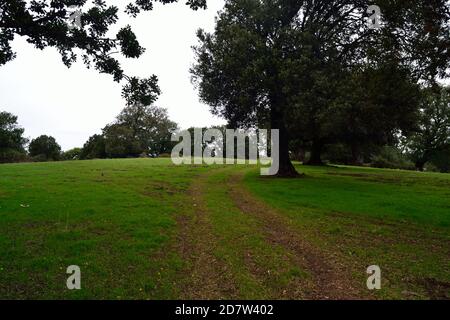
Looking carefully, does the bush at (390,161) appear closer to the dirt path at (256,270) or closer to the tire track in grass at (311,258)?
the tire track in grass at (311,258)

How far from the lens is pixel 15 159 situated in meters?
75.2

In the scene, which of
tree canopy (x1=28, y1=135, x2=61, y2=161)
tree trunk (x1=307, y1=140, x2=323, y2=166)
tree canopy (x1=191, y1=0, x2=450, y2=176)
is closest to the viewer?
tree canopy (x1=191, y1=0, x2=450, y2=176)

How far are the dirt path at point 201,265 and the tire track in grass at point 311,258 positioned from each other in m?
2.32

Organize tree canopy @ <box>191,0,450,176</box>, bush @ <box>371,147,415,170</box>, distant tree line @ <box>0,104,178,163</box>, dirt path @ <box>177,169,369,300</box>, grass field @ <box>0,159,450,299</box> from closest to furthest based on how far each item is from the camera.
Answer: dirt path @ <box>177,169,369,300</box>
grass field @ <box>0,159,450,299</box>
tree canopy @ <box>191,0,450,176</box>
bush @ <box>371,147,415,170</box>
distant tree line @ <box>0,104,178,163</box>

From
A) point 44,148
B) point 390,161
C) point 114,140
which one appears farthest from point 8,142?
point 390,161

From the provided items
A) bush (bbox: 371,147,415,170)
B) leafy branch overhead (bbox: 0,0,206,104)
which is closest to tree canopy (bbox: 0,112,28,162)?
leafy branch overhead (bbox: 0,0,206,104)

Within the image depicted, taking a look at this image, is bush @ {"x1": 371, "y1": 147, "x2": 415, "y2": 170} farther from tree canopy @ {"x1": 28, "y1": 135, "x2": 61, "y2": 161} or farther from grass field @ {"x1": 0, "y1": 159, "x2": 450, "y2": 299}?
tree canopy @ {"x1": 28, "y1": 135, "x2": 61, "y2": 161}

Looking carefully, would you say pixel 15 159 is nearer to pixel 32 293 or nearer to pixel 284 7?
pixel 284 7

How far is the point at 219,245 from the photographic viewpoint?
1272cm

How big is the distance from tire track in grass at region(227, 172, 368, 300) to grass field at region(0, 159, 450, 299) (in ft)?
0.13

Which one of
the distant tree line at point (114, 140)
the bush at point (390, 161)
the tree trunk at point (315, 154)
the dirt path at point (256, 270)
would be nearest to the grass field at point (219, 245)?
the dirt path at point (256, 270)

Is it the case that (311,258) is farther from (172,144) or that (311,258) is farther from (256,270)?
(172,144)

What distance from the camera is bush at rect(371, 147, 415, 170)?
74.7 m
